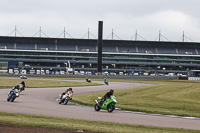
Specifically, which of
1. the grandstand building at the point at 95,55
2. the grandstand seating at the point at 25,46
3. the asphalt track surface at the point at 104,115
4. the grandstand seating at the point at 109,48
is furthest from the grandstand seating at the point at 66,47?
the asphalt track surface at the point at 104,115

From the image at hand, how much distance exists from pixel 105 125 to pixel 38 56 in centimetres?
14154

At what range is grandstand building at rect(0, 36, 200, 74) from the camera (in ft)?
504

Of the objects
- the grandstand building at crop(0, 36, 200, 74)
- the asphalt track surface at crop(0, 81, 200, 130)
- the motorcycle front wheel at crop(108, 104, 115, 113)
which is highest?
the grandstand building at crop(0, 36, 200, 74)

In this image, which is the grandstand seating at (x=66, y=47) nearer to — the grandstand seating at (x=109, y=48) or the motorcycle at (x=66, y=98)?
the grandstand seating at (x=109, y=48)

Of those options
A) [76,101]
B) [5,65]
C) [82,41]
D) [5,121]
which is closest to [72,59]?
[82,41]

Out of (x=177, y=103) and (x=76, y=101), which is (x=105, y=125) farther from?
(x=76, y=101)

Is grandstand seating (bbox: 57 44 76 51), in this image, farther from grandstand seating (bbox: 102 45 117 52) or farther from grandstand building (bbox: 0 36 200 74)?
grandstand seating (bbox: 102 45 117 52)

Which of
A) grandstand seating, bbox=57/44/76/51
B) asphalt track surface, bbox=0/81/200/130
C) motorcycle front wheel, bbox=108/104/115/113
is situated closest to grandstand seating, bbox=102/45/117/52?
grandstand seating, bbox=57/44/76/51

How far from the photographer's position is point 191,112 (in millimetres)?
23797

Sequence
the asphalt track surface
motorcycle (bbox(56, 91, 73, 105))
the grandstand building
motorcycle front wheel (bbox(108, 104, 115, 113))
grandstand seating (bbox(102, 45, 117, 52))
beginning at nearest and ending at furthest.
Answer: the asphalt track surface → motorcycle front wheel (bbox(108, 104, 115, 113)) → motorcycle (bbox(56, 91, 73, 105)) → the grandstand building → grandstand seating (bbox(102, 45, 117, 52))

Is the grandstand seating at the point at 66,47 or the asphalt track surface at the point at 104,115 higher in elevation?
the grandstand seating at the point at 66,47

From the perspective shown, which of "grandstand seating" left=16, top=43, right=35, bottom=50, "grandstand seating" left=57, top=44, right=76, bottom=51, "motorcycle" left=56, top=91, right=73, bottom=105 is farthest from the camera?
"grandstand seating" left=57, top=44, right=76, bottom=51

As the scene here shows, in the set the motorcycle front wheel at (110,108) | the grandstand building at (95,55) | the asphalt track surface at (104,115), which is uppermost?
the grandstand building at (95,55)

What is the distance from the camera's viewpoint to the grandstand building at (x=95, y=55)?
504 feet
